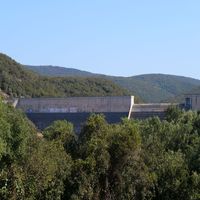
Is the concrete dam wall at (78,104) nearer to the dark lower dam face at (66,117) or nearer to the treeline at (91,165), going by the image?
the dark lower dam face at (66,117)

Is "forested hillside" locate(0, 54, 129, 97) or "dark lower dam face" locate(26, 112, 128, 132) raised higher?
"forested hillside" locate(0, 54, 129, 97)

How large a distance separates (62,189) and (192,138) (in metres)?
10.8

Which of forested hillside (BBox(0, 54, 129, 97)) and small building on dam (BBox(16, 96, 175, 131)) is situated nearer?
small building on dam (BBox(16, 96, 175, 131))

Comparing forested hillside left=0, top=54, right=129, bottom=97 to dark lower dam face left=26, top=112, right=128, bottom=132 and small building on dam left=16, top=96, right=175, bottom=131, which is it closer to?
small building on dam left=16, top=96, right=175, bottom=131

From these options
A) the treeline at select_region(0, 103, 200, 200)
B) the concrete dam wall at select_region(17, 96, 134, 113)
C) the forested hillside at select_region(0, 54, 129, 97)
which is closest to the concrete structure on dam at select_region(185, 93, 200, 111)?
the concrete dam wall at select_region(17, 96, 134, 113)

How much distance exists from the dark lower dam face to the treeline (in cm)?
5176

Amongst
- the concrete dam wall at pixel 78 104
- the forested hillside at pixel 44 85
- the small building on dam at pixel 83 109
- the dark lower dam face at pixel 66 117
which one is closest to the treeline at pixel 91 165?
the small building on dam at pixel 83 109

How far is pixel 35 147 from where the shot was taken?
2067 cm

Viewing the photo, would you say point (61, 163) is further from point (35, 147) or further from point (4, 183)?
point (4, 183)

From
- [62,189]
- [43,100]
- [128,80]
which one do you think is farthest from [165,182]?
[128,80]

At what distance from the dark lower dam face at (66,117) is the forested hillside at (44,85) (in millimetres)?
23854

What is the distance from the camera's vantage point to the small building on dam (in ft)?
256

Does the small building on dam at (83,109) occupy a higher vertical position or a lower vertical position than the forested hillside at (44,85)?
lower

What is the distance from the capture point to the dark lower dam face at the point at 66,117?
3063 inches
